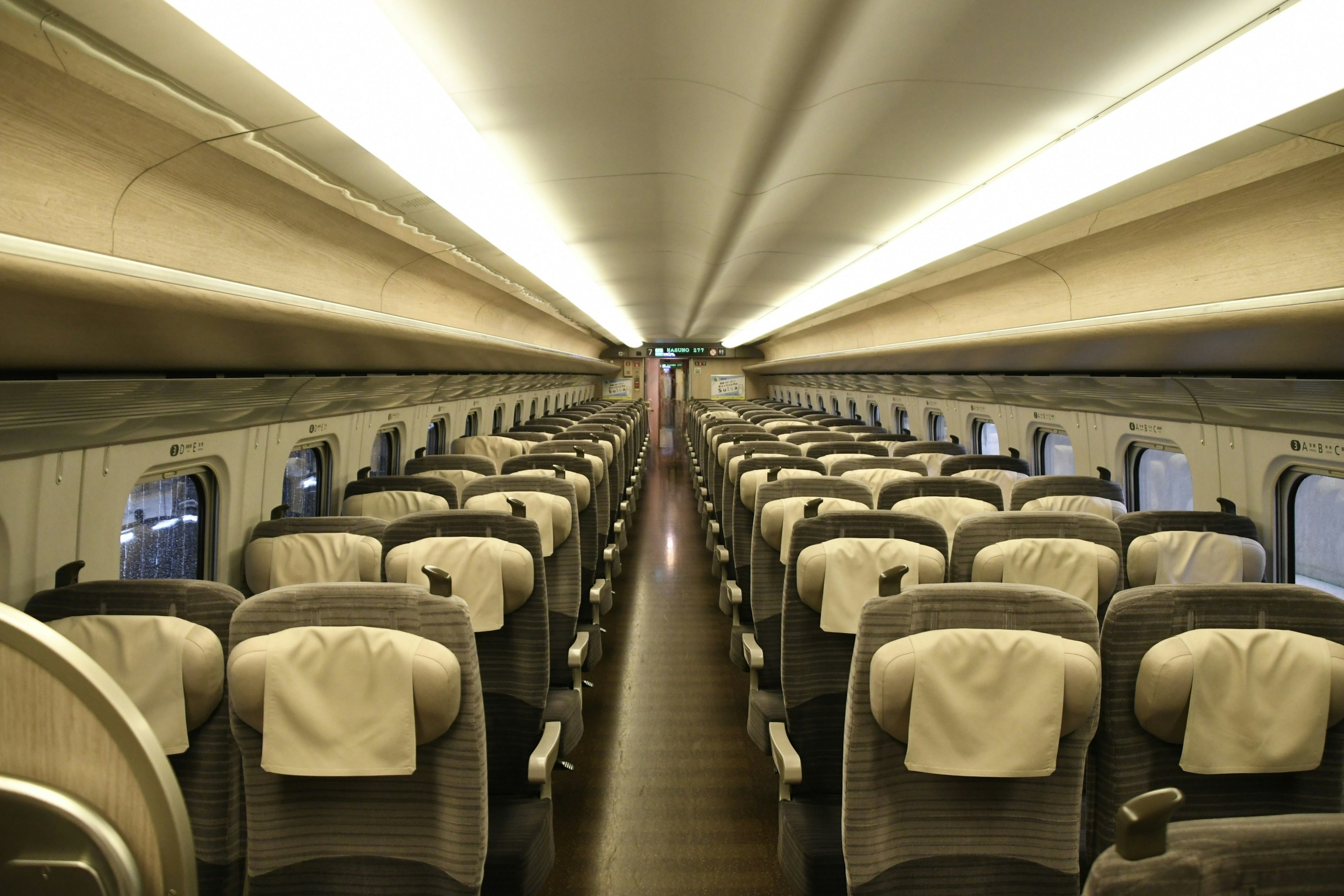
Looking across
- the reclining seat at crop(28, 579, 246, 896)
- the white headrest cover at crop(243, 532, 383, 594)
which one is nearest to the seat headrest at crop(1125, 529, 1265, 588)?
the white headrest cover at crop(243, 532, 383, 594)

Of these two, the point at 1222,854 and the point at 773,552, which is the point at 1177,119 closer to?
the point at 773,552

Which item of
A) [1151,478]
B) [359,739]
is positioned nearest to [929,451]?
[1151,478]

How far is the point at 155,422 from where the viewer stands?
13.0ft

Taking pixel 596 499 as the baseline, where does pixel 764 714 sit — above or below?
below

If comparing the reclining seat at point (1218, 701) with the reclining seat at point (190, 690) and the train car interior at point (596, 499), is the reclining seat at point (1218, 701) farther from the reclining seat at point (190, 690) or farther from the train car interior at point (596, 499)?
the reclining seat at point (190, 690)

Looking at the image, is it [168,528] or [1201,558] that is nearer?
[1201,558]

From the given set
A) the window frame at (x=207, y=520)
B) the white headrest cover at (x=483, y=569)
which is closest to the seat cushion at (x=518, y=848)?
the white headrest cover at (x=483, y=569)

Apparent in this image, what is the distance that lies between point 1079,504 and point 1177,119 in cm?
253

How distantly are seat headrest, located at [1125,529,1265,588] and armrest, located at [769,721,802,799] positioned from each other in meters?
1.94

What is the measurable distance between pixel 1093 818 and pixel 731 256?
5842 mm

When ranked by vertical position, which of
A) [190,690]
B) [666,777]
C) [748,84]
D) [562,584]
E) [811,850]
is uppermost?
[748,84]

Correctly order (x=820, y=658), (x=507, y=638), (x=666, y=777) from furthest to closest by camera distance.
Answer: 1. (x=666, y=777)
2. (x=507, y=638)
3. (x=820, y=658)

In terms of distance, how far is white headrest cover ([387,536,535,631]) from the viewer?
10.3 ft

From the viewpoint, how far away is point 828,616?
310 centimetres
